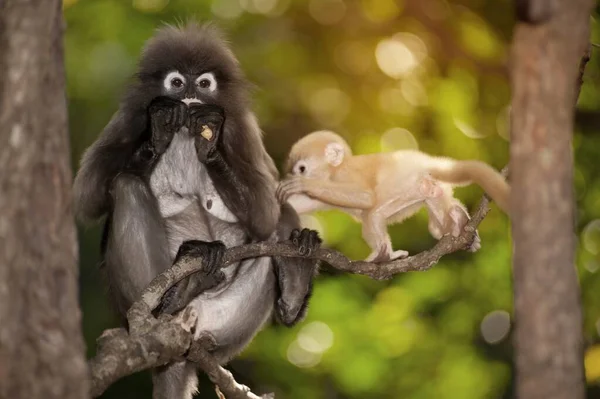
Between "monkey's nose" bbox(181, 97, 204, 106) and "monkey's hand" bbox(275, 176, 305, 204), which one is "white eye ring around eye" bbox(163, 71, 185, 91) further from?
"monkey's hand" bbox(275, 176, 305, 204)

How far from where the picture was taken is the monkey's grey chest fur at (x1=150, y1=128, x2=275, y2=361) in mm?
4863

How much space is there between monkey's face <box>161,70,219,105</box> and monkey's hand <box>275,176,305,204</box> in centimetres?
55

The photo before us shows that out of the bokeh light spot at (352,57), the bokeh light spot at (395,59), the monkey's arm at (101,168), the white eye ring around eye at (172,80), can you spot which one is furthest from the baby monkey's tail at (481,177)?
the bokeh light spot at (352,57)

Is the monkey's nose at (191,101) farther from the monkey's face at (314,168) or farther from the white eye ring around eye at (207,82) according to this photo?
the monkey's face at (314,168)

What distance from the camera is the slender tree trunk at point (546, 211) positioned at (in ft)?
7.37

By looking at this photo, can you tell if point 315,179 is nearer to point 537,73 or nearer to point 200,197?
point 200,197

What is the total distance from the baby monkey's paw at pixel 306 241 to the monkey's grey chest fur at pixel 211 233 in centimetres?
53

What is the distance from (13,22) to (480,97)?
533cm

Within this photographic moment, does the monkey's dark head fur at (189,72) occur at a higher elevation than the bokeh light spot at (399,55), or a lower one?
higher

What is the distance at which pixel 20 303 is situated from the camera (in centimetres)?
241

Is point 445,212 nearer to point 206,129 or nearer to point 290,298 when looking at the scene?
point 290,298

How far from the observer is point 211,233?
4926mm

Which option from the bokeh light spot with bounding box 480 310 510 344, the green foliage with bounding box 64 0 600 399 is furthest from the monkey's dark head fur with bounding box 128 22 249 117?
the bokeh light spot with bounding box 480 310 510 344

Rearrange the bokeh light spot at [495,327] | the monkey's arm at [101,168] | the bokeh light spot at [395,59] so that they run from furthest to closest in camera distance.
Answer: the bokeh light spot at [495,327], the bokeh light spot at [395,59], the monkey's arm at [101,168]
